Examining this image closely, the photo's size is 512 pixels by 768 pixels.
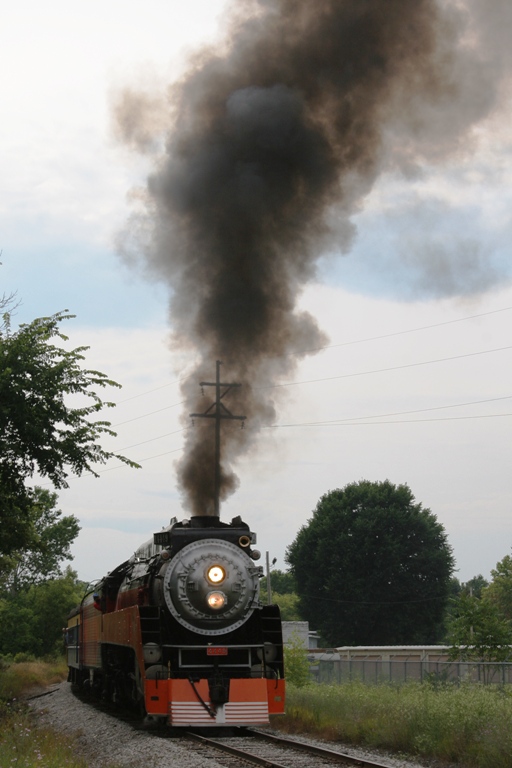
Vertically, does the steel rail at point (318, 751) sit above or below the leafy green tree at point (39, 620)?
above

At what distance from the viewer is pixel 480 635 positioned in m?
32.5

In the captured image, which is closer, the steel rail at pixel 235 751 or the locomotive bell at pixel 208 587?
the steel rail at pixel 235 751

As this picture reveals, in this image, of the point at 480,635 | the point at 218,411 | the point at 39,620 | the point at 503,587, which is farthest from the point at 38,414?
the point at 503,587

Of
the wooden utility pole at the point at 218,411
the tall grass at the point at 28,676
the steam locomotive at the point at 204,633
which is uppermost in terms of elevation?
the wooden utility pole at the point at 218,411

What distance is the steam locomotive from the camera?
14.3 m

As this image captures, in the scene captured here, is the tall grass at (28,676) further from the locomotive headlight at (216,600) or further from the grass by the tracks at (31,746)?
the locomotive headlight at (216,600)

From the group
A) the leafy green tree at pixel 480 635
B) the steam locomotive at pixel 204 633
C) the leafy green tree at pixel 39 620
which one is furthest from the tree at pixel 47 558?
the steam locomotive at pixel 204 633

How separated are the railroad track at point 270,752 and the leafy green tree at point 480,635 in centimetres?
1839

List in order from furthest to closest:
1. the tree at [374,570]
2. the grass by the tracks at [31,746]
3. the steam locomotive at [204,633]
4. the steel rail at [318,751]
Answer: the tree at [374,570], the steam locomotive at [204,633], the steel rail at [318,751], the grass by the tracks at [31,746]

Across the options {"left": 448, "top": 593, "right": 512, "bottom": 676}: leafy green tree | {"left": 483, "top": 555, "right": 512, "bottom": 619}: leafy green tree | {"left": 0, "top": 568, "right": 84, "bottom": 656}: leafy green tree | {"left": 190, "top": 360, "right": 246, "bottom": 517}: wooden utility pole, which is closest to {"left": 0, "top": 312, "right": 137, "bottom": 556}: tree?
{"left": 190, "top": 360, "right": 246, "bottom": 517}: wooden utility pole

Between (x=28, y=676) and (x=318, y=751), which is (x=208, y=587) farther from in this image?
(x=28, y=676)

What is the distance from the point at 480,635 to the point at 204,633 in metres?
20.2

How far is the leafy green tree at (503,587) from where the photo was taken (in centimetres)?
8044

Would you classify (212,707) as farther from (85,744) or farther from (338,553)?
(338,553)
